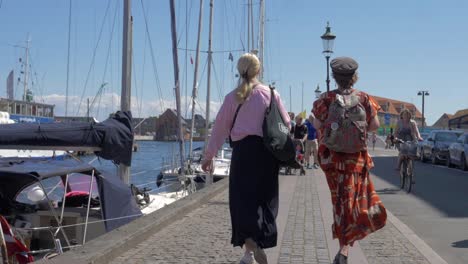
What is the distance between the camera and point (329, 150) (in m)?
5.54

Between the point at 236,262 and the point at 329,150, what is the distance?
4.96ft

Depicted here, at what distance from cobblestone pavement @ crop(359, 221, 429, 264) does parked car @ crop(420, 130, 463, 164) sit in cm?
2032

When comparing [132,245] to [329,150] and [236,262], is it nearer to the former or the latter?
[236,262]

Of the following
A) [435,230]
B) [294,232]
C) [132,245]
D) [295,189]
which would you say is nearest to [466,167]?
[295,189]

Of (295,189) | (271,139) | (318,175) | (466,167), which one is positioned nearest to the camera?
(271,139)

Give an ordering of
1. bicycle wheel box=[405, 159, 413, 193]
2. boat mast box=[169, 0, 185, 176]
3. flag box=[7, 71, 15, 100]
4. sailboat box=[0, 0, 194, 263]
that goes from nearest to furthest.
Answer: sailboat box=[0, 0, 194, 263]
bicycle wheel box=[405, 159, 413, 193]
boat mast box=[169, 0, 185, 176]
flag box=[7, 71, 15, 100]

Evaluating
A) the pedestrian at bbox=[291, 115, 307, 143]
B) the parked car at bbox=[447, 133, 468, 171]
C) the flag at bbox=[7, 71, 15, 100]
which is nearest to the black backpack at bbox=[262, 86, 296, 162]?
the pedestrian at bbox=[291, 115, 307, 143]

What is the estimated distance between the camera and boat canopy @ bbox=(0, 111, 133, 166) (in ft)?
28.9

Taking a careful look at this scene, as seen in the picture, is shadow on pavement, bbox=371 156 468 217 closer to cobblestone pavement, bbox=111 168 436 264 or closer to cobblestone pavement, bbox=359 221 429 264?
cobblestone pavement, bbox=111 168 436 264

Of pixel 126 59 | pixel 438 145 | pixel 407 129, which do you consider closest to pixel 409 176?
pixel 407 129

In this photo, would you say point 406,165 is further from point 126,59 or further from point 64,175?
point 64,175

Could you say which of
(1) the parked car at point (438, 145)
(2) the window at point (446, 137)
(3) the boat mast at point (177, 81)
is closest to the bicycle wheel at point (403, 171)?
(3) the boat mast at point (177, 81)

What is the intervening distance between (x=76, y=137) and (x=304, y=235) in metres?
3.68

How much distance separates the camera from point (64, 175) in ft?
30.6
